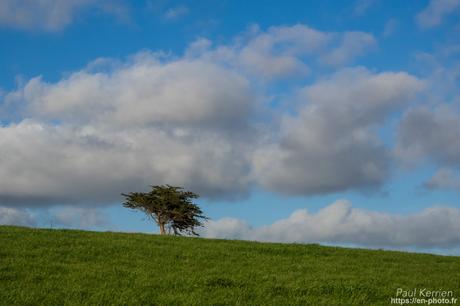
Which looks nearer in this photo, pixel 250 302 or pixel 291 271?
pixel 250 302

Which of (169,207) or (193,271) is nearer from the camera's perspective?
(193,271)

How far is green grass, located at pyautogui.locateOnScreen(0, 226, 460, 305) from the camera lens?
15922mm

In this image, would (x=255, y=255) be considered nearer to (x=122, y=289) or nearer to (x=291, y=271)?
(x=291, y=271)

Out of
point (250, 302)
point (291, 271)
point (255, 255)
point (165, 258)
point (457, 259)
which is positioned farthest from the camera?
point (457, 259)

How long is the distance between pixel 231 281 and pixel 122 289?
12.4ft

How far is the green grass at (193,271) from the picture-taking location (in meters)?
15.9

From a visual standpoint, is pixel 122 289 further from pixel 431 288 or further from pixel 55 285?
pixel 431 288

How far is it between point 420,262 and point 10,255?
781 inches

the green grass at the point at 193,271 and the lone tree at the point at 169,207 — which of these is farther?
the lone tree at the point at 169,207

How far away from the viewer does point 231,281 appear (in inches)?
713

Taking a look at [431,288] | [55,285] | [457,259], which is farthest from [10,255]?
[457,259]

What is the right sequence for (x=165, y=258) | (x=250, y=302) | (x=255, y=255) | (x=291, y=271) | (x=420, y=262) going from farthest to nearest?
1. (x=420, y=262)
2. (x=255, y=255)
3. (x=165, y=258)
4. (x=291, y=271)
5. (x=250, y=302)

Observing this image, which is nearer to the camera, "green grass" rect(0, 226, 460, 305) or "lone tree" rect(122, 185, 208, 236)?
"green grass" rect(0, 226, 460, 305)

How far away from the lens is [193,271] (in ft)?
65.8
